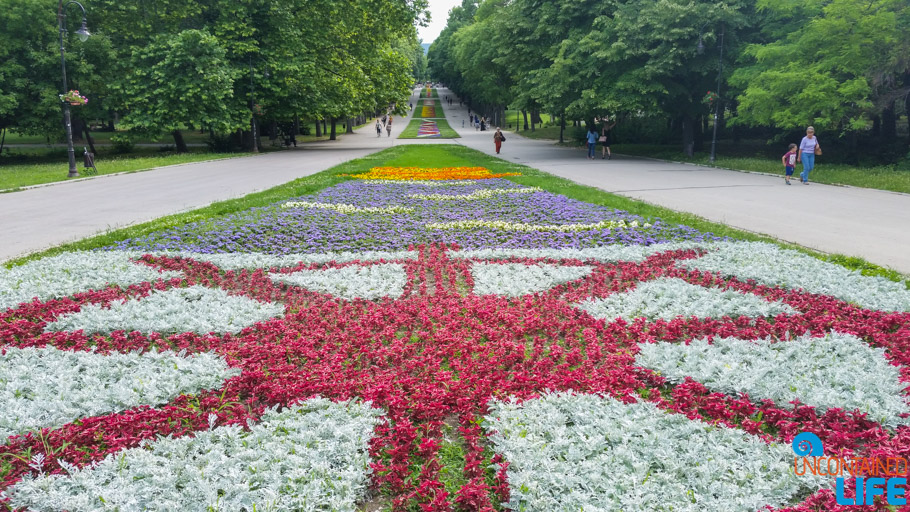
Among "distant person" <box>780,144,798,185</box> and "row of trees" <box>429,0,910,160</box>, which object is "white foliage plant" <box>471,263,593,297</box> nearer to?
"distant person" <box>780,144,798,185</box>

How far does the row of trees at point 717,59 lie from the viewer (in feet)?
61.5

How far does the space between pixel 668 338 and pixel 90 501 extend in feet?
14.0

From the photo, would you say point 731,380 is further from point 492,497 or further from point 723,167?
point 723,167

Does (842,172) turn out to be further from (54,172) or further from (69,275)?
(54,172)

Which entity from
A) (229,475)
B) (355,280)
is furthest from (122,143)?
(229,475)

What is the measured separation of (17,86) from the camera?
Result: 93.1 feet

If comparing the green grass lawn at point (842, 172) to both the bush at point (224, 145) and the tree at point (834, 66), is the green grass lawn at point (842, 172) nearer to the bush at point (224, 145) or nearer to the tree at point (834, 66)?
the tree at point (834, 66)

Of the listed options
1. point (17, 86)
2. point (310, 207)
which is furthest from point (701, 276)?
point (17, 86)

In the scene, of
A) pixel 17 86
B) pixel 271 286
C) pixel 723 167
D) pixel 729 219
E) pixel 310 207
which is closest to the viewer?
pixel 271 286

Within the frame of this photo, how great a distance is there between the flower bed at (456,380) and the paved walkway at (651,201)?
2236 millimetres

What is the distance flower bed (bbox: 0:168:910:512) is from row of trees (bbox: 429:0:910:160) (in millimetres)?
15667

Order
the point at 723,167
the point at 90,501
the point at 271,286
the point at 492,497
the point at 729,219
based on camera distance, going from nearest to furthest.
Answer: the point at 90,501 → the point at 492,497 → the point at 271,286 → the point at 729,219 → the point at 723,167

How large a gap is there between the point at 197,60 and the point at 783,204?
1071 inches

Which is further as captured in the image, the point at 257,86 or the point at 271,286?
the point at 257,86
